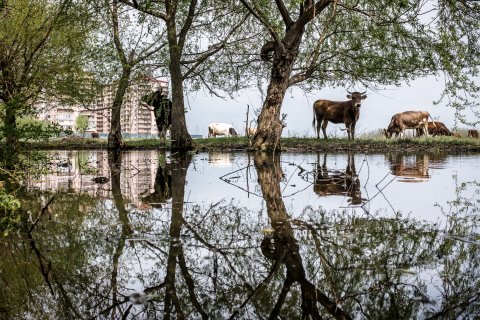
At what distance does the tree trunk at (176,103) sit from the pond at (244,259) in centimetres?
1367

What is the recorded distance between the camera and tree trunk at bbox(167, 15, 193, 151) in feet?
60.8

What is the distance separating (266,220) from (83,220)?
4.83 feet

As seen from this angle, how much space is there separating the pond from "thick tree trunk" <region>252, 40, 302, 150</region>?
11.1 meters

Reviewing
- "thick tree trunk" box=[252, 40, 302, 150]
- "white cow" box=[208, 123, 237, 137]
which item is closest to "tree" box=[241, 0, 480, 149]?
"thick tree trunk" box=[252, 40, 302, 150]

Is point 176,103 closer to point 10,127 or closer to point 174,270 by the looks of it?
point 10,127

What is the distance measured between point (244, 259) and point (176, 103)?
16680 mm

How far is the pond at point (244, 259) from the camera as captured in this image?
191 centimetres

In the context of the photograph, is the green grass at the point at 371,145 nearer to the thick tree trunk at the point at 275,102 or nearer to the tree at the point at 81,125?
the thick tree trunk at the point at 275,102

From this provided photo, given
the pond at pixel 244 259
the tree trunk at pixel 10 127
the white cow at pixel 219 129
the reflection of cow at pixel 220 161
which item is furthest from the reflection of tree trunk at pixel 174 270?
the white cow at pixel 219 129

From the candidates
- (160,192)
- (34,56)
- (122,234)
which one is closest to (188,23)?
(34,56)

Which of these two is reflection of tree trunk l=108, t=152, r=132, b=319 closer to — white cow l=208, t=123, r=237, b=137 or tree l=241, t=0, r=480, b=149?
tree l=241, t=0, r=480, b=149

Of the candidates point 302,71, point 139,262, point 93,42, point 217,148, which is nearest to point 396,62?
point 302,71

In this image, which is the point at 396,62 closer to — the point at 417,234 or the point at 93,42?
the point at 93,42

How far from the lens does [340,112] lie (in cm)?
2433
